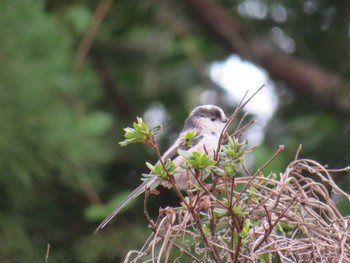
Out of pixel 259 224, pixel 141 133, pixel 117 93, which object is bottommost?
pixel 117 93

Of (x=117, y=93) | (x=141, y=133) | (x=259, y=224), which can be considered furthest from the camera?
(x=117, y=93)

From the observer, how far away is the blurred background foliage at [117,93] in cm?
700

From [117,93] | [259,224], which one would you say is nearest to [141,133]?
[259,224]

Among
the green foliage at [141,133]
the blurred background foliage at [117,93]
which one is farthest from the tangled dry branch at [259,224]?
the blurred background foliage at [117,93]

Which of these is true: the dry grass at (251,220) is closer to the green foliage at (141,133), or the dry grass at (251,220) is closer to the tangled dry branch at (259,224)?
the tangled dry branch at (259,224)

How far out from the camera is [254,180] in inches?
149

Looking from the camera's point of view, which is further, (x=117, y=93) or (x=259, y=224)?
(x=117, y=93)

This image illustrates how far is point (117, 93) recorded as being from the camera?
830 cm

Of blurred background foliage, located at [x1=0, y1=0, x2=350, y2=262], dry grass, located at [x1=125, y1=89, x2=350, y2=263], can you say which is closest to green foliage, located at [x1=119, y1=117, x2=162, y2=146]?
dry grass, located at [x1=125, y1=89, x2=350, y2=263]

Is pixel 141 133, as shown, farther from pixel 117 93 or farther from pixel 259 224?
pixel 117 93

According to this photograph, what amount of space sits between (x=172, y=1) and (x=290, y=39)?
1328 mm

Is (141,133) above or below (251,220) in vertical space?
above

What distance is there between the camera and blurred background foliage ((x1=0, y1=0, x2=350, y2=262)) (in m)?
7.00

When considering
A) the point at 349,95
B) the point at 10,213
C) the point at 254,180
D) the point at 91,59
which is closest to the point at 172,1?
the point at 91,59
